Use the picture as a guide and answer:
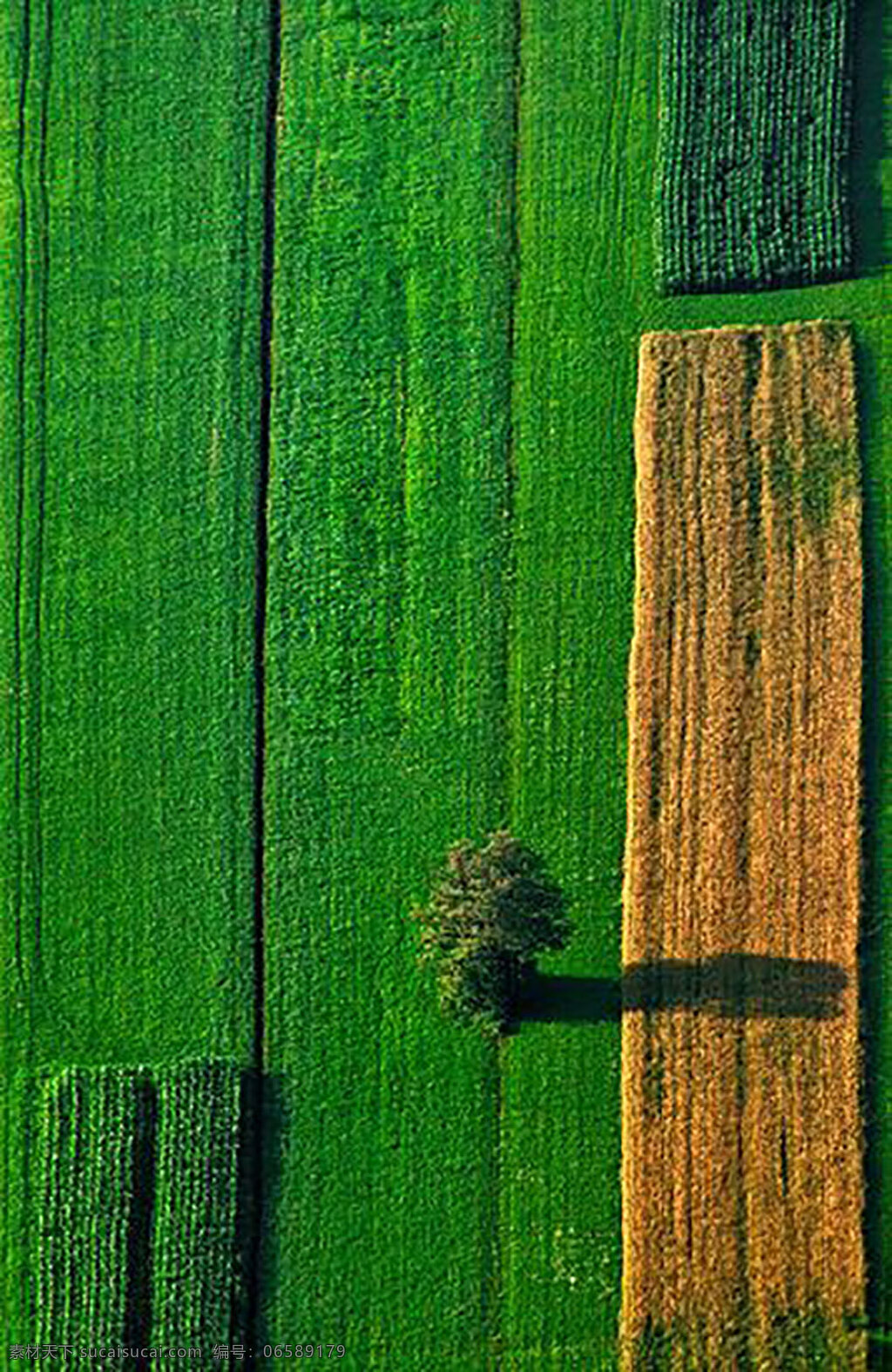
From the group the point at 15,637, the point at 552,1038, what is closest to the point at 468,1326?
the point at 552,1038

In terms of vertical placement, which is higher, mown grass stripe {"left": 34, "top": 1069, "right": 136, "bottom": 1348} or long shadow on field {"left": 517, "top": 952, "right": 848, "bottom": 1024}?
long shadow on field {"left": 517, "top": 952, "right": 848, "bottom": 1024}

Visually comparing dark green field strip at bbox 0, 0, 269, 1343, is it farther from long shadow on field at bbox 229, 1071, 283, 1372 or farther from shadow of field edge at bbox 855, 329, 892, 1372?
shadow of field edge at bbox 855, 329, 892, 1372

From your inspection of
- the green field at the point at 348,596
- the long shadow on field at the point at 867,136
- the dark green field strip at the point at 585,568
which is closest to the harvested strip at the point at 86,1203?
the green field at the point at 348,596

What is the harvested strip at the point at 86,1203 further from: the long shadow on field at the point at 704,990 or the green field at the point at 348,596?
the long shadow on field at the point at 704,990

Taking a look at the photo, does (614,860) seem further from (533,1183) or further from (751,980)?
(533,1183)

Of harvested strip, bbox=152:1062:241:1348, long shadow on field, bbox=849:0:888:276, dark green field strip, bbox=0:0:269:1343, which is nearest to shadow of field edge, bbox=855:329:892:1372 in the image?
long shadow on field, bbox=849:0:888:276

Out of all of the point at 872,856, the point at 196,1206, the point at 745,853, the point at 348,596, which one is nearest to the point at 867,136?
the point at 348,596

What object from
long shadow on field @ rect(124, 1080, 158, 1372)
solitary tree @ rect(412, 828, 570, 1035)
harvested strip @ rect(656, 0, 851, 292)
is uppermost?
harvested strip @ rect(656, 0, 851, 292)
